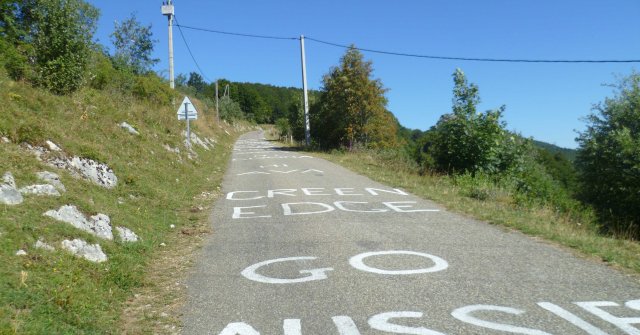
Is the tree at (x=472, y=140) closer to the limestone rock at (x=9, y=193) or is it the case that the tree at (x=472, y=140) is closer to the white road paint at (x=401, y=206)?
the white road paint at (x=401, y=206)

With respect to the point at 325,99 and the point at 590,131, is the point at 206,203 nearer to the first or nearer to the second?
the point at 590,131

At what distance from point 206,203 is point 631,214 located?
14.1 metres

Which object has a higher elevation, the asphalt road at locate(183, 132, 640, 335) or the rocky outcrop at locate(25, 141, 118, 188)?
the rocky outcrop at locate(25, 141, 118, 188)

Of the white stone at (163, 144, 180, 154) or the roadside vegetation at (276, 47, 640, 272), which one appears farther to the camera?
the white stone at (163, 144, 180, 154)

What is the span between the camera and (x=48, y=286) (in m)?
4.29

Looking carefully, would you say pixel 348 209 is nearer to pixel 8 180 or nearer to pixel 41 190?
pixel 41 190

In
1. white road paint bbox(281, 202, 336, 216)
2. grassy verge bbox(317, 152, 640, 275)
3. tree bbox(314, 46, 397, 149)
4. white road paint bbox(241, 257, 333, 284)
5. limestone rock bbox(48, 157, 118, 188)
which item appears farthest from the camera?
tree bbox(314, 46, 397, 149)

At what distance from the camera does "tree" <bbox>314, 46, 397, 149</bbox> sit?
29.4 m

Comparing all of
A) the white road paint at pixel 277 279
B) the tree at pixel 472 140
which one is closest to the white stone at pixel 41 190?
the white road paint at pixel 277 279

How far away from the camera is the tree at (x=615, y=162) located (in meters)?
16.0

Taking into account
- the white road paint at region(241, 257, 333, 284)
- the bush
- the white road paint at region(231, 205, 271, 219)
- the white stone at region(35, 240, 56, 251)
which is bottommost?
the white road paint at region(241, 257, 333, 284)

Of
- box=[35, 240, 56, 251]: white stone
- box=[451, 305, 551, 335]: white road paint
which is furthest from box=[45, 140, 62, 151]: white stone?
box=[451, 305, 551, 335]: white road paint

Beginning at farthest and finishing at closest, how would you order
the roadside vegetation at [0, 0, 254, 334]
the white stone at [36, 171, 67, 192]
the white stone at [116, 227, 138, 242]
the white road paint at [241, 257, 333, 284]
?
the white stone at [36, 171, 67, 192] < the white stone at [116, 227, 138, 242] < the white road paint at [241, 257, 333, 284] < the roadside vegetation at [0, 0, 254, 334]

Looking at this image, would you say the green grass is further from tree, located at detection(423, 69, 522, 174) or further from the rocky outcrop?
tree, located at detection(423, 69, 522, 174)
